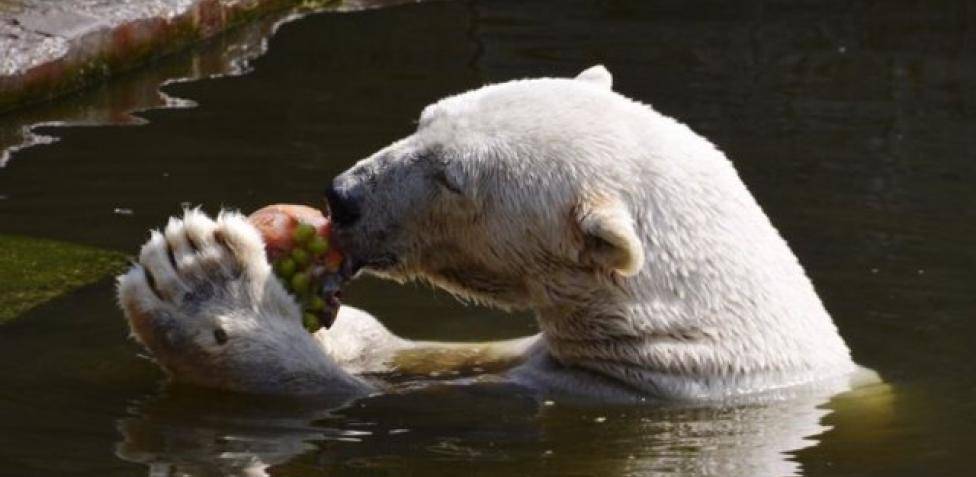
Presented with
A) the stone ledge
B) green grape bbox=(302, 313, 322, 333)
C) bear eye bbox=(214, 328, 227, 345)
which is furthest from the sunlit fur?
the stone ledge

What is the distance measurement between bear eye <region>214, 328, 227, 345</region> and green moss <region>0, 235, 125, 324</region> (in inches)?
47.7

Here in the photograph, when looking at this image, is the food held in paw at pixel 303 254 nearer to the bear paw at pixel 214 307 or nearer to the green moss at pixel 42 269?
the bear paw at pixel 214 307

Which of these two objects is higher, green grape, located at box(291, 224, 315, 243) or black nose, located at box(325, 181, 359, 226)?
black nose, located at box(325, 181, 359, 226)

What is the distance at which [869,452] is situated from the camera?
18.4ft

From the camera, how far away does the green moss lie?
273 inches

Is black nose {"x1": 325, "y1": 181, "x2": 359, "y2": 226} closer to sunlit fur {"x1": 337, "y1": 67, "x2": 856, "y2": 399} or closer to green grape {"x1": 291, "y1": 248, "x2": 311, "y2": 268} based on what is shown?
sunlit fur {"x1": 337, "y1": 67, "x2": 856, "y2": 399}

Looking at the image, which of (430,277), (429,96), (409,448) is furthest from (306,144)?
(409,448)

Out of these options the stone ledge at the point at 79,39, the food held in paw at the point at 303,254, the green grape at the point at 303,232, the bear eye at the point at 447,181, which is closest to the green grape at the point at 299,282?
the food held in paw at the point at 303,254

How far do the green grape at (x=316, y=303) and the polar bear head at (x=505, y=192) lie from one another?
17 centimetres

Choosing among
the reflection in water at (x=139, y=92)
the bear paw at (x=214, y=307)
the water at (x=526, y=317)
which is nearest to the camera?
the water at (x=526, y=317)

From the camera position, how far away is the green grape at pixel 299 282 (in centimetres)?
592

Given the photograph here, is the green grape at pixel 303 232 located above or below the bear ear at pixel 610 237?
above

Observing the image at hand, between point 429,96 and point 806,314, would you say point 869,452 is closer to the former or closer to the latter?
point 806,314

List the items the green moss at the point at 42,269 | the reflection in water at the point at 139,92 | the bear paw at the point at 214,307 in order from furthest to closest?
the reflection in water at the point at 139,92 → the green moss at the point at 42,269 → the bear paw at the point at 214,307
